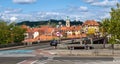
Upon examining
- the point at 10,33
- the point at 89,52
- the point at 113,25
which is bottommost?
the point at 89,52

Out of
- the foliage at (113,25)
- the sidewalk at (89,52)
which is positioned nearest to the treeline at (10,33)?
the foliage at (113,25)

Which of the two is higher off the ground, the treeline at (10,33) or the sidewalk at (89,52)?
the treeline at (10,33)

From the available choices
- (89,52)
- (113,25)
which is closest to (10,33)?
(113,25)

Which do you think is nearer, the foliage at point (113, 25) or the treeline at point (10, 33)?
the foliage at point (113, 25)

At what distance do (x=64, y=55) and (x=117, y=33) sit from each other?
23.2 meters

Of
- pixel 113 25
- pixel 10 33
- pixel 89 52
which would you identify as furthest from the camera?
pixel 10 33

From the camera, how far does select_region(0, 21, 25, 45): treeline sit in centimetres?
9325

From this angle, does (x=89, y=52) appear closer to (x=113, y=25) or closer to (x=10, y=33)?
(x=113, y=25)

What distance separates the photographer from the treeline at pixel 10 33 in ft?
306

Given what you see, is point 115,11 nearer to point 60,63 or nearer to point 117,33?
point 117,33

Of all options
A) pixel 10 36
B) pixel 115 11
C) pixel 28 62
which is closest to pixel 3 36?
pixel 10 36

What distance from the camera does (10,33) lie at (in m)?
95.1

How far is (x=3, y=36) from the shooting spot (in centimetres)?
9475

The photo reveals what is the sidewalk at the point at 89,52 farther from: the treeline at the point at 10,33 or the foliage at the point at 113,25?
Answer: the treeline at the point at 10,33
